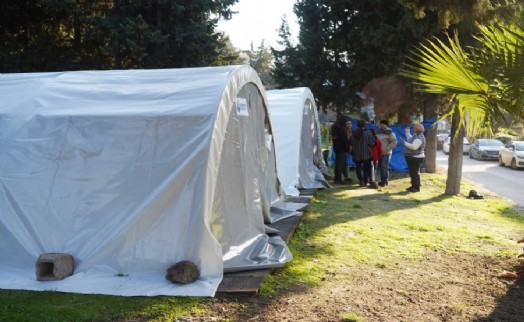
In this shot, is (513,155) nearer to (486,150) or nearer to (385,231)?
(486,150)

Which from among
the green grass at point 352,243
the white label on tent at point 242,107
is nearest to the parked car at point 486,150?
the green grass at point 352,243

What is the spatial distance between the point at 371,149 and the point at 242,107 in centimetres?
708

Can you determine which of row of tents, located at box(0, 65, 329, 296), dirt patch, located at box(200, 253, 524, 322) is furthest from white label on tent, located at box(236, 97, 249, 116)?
dirt patch, located at box(200, 253, 524, 322)

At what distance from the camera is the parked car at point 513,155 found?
74.5 ft

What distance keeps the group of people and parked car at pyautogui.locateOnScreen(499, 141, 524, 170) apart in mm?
12948

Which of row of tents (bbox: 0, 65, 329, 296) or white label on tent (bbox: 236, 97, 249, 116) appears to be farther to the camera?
white label on tent (bbox: 236, 97, 249, 116)

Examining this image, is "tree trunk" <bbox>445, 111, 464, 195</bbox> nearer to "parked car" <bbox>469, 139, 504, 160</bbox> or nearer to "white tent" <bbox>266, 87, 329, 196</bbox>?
"white tent" <bbox>266, 87, 329, 196</bbox>

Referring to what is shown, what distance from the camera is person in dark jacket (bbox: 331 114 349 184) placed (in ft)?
43.1

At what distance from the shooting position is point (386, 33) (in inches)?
621

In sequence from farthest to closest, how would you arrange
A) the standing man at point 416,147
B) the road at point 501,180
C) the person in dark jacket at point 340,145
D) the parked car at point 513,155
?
the parked car at point 513,155, the road at point 501,180, the person in dark jacket at point 340,145, the standing man at point 416,147

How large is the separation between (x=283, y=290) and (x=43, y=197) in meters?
2.98

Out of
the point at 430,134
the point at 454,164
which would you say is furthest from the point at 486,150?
the point at 454,164

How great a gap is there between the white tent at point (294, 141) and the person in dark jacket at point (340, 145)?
0.65 metres

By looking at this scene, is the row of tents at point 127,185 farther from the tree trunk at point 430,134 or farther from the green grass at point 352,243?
the tree trunk at point 430,134
